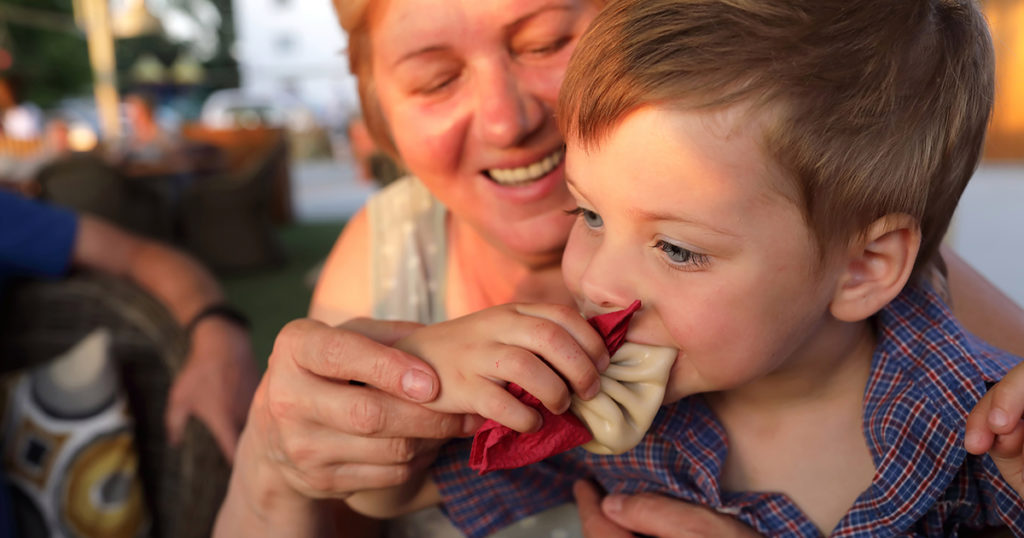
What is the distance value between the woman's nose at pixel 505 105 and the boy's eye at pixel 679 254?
359mm

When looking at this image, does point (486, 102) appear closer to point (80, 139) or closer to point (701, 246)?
point (701, 246)

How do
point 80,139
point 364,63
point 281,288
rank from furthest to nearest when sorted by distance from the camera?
point 80,139
point 281,288
point 364,63

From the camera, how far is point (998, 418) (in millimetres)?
957

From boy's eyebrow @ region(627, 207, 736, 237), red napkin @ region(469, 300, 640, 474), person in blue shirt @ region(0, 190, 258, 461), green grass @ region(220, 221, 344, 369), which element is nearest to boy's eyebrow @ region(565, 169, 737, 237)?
boy's eyebrow @ region(627, 207, 736, 237)

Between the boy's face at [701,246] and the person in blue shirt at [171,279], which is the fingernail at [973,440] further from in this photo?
the person in blue shirt at [171,279]

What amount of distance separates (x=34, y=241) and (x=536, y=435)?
1.72 metres

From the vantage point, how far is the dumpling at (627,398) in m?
0.99

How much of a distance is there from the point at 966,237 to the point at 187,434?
6454mm

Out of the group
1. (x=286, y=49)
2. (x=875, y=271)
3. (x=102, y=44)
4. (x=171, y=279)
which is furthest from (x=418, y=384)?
(x=286, y=49)

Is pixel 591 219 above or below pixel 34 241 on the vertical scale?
above

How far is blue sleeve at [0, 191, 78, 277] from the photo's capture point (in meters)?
2.10

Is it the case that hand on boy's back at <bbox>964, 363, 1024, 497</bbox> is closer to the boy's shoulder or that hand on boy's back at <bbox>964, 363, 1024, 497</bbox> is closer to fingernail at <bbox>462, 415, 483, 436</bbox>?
the boy's shoulder

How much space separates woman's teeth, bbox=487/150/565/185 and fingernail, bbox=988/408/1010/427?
74 cm

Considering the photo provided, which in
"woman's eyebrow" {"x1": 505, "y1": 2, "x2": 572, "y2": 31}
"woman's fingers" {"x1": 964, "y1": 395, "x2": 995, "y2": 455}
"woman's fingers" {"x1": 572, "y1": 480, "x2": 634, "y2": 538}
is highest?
"woman's eyebrow" {"x1": 505, "y1": 2, "x2": 572, "y2": 31}
